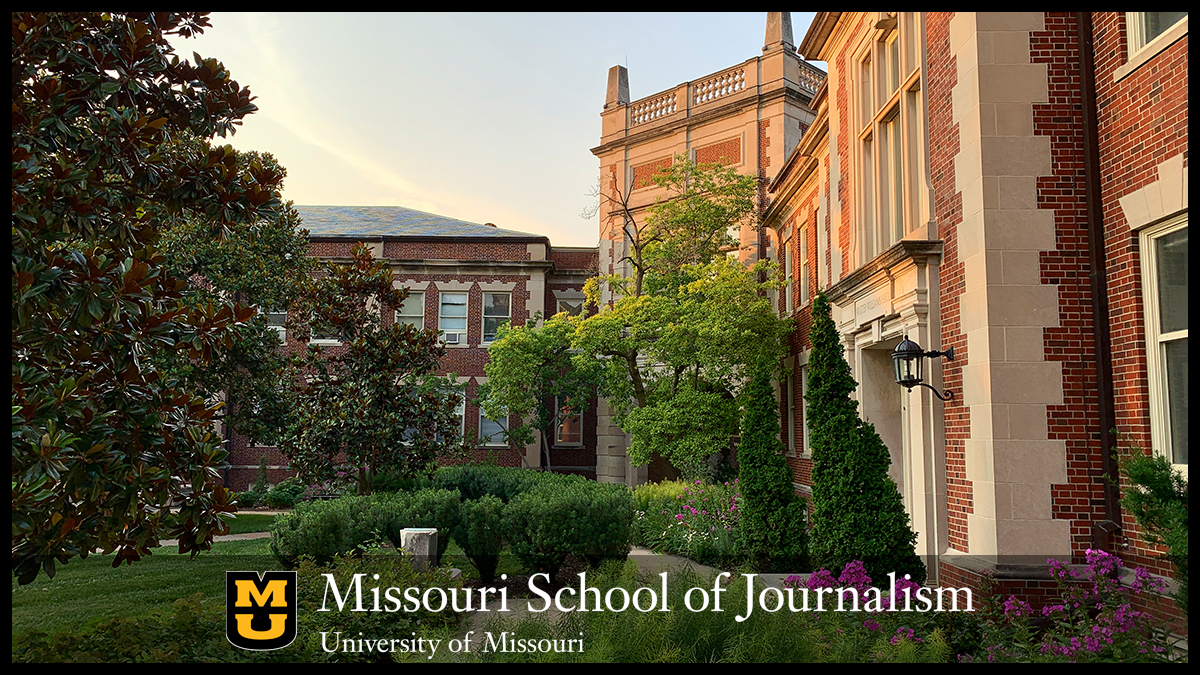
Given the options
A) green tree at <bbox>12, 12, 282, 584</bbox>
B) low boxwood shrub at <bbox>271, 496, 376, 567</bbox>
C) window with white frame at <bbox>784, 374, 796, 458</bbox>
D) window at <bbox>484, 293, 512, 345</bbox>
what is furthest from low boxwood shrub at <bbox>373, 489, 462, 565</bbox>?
window at <bbox>484, 293, 512, 345</bbox>

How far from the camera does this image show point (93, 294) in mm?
4473

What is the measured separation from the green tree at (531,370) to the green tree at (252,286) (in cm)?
580

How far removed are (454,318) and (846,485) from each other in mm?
20231

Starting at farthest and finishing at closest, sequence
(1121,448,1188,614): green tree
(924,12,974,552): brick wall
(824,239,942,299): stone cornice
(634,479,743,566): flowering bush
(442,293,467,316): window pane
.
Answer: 1. (442,293,467,316): window pane
2. (634,479,743,566): flowering bush
3. (824,239,942,299): stone cornice
4. (924,12,974,552): brick wall
5. (1121,448,1188,614): green tree

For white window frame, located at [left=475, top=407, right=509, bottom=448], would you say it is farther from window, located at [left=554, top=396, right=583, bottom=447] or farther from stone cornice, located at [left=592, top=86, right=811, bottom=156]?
stone cornice, located at [left=592, top=86, right=811, bottom=156]

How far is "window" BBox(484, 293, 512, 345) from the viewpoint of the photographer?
27.2 meters

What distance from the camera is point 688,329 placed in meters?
17.9

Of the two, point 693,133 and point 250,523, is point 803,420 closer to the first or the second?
point 693,133

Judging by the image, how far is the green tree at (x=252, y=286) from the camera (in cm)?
1588

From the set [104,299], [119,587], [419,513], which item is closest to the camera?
[104,299]

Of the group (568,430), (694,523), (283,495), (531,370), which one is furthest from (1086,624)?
(568,430)

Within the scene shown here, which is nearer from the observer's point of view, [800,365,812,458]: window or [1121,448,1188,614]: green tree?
[1121,448,1188,614]: green tree

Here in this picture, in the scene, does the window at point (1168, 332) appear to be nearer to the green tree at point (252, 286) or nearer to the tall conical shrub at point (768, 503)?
the tall conical shrub at point (768, 503)

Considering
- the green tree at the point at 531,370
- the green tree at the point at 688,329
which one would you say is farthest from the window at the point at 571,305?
the green tree at the point at 688,329
